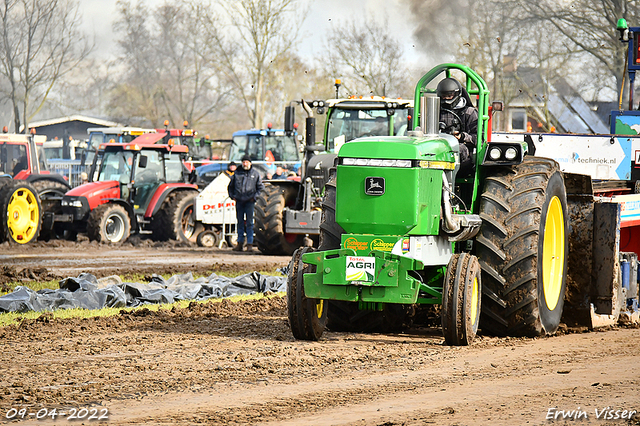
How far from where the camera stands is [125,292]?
1008 cm

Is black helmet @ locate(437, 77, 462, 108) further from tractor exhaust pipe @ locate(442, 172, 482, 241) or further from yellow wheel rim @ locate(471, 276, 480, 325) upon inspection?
yellow wheel rim @ locate(471, 276, 480, 325)

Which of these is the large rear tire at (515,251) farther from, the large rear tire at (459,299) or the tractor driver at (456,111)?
the tractor driver at (456,111)

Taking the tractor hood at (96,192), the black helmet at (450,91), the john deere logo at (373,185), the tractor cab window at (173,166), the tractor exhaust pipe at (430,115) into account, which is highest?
the black helmet at (450,91)

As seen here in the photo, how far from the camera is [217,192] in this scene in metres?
18.5

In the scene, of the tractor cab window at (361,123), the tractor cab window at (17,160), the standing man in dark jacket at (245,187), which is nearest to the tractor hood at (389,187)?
the tractor cab window at (361,123)

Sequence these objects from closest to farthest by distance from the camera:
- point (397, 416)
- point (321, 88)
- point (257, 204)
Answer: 1. point (397, 416)
2. point (257, 204)
3. point (321, 88)

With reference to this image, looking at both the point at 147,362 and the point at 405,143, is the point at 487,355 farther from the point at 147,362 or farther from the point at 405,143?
the point at 147,362

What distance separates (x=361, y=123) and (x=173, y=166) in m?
6.31

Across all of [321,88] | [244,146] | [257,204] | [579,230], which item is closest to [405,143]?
[579,230]

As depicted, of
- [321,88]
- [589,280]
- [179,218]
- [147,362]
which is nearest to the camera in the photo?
[147,362]

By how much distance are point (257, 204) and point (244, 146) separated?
10141mm

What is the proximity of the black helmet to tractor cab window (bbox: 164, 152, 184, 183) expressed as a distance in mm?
11994

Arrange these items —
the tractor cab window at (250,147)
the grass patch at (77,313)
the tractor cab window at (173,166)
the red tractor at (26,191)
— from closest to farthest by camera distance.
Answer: the grass patch at (77,313) → the red tractor at (26,191) → the tractor cab window at (173,166) → the tractor cab window at (250,147)

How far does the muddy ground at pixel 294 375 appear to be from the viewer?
15.3 feet
